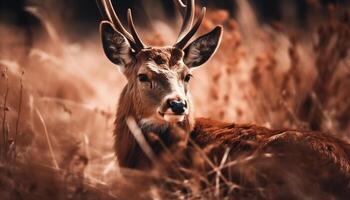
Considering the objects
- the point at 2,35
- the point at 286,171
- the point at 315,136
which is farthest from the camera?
the point at 2,35

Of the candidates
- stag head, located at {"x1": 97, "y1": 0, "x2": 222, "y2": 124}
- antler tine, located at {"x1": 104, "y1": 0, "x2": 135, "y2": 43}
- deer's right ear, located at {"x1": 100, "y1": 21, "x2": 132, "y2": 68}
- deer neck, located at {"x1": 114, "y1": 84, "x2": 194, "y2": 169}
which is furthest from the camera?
antler tine, located at {"x1": 104, "y1": 0, "x2": 135, "y2": 43}

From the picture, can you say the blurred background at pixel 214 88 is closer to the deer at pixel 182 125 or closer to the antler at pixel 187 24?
the deer at pixel 182 125

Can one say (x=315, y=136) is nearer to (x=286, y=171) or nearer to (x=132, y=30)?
(x=286, y=171)

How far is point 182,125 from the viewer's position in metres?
6.12

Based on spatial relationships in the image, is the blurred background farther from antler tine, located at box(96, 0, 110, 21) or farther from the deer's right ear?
antler tine, located at box(96, 0, 110, 21)

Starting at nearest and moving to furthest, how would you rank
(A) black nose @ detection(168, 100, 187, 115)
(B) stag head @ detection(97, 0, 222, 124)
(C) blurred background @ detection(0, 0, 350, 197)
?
1. (A) black nose @ detection(168, 100, 187, 115)
2. (B) stag head @ detection(97, 0, 222, 124)
3. (C) blurred background @ detection(0, 0, 350, 197)

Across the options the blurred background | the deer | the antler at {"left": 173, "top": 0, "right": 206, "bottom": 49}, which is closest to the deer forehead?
the deer

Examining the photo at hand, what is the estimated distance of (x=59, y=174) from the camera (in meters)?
5.40

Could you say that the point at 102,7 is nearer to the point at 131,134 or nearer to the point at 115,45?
the point at 115,45

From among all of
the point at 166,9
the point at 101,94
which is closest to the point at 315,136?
the point at 101,94

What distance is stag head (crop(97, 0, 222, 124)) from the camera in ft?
19.5

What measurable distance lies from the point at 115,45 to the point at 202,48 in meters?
0.79

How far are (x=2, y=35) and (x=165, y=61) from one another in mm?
5147

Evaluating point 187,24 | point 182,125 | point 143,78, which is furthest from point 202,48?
point 182,125
